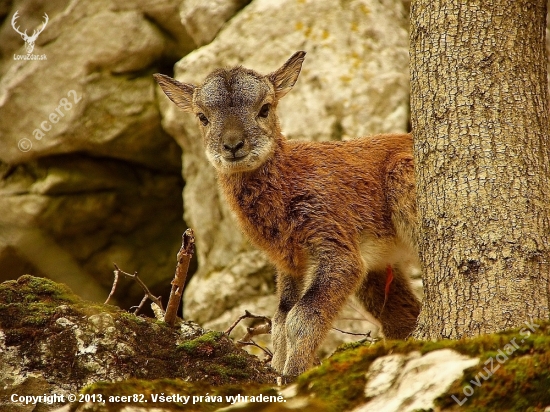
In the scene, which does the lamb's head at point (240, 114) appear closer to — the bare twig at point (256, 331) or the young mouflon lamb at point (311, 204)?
the young mouflon lamb at point (311, 204)

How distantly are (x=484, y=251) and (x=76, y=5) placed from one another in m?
10.0

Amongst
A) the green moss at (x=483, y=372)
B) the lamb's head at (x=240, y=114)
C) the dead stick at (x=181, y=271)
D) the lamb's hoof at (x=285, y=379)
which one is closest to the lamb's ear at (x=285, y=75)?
the lamb's head at (x=240, y=114)

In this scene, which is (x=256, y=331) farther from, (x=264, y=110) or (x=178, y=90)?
(x=178, y=90)

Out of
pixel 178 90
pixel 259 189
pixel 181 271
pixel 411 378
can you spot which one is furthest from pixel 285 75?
pixel 411 378

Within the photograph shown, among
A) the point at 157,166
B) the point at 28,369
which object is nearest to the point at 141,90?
the point at 157,166

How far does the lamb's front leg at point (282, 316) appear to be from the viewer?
7.32 metres

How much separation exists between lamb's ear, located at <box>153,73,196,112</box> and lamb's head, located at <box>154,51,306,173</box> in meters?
0.10

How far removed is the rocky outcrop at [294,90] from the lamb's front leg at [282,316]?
3818mm

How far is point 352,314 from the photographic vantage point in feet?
37.9

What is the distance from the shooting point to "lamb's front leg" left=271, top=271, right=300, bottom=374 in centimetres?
732

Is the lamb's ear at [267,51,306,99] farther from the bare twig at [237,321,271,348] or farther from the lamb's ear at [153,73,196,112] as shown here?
the bare twig at [237,321,271,348]

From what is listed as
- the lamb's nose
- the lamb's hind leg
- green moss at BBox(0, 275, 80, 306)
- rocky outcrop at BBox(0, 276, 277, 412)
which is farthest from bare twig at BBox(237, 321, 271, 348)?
green moss at BBox(0, 275, 80, 306)

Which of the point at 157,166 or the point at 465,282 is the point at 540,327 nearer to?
the point at 465,282

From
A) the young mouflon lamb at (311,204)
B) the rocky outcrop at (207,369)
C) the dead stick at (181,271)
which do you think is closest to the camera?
the rocky outcrop at (207,369)
